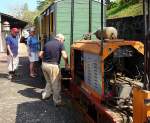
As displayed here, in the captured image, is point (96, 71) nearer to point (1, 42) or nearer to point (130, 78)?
point (130, 78)

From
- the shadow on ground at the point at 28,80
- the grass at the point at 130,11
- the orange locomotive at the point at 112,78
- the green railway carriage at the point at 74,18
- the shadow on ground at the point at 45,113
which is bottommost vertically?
the shadow on ground at the point at 45,113

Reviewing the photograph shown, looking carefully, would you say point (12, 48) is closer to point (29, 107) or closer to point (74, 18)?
point (74, 18)

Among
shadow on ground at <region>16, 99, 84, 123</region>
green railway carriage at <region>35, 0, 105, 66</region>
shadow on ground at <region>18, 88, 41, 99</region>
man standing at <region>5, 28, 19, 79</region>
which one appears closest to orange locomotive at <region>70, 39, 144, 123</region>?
shadow on ground at <region>16, 99, 84, 123</region>

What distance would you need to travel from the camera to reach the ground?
30.1ft

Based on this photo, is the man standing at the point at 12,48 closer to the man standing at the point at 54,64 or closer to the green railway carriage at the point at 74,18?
the green railway carriage at the point at 74,18

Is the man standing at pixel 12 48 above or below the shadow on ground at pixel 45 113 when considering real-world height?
above

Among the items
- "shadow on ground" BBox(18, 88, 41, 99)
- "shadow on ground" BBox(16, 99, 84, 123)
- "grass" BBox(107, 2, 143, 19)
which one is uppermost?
"grass" BBox(107, 2, 143, 19)

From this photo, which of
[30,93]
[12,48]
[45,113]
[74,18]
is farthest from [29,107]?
[12,48]

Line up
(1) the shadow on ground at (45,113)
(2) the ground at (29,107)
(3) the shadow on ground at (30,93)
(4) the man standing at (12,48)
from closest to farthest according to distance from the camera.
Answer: (1) the shadow on ground at (45,113) → (2) the ground at (29,107) → (3) the shadow on ground at (30,93) → (4) the man standing at (12,48)

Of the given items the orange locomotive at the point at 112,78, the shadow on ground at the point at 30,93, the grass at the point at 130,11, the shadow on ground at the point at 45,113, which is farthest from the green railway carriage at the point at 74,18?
the orange locomotive at the point at 112,78

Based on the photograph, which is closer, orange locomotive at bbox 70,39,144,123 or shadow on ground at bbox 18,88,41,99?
orange locomotive at bbox 70,39,144,123

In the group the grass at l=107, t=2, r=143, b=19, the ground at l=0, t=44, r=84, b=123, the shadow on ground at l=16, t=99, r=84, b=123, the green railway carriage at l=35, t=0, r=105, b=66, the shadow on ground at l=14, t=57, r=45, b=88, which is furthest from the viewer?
the grass at l=107, t=2, r=143, b=19

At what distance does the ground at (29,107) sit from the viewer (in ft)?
30.1

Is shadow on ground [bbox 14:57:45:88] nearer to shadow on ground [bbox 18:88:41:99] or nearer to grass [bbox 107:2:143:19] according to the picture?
shadow on ground [bbox 18:88:41:99]
